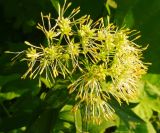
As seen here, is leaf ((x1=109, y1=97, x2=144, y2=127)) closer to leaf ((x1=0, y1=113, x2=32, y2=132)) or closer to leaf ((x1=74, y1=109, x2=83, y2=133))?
leaf ((x1=74, y1=109, x2=83, y2=133))

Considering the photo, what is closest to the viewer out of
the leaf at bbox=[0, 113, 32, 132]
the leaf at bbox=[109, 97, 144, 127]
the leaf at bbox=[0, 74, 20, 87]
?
the leaf at bbox=[109, 97, 144, 127]


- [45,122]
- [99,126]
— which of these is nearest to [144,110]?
[99,126]

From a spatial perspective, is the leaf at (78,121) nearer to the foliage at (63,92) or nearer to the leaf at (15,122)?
the foliage at (63,92)

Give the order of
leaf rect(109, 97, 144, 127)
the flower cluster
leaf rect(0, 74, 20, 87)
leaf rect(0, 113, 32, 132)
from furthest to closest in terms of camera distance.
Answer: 1. leaf rect(0, 74, 20, 87)
2. leaf rect(0, 113, 32, 132)
3. leaf rect(109, 97, 144, 127)
4. the flower cluster

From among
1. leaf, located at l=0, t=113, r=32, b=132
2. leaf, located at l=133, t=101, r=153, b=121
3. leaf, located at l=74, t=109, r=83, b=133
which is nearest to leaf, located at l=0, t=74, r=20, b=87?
leaf, located at l=0, t=113, r=32, b=132

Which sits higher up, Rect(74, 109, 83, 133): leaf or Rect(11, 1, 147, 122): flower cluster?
Rect(11, 1, 147, 122): flower cluster

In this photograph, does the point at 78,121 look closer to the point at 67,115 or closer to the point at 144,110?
the point at 67,115
